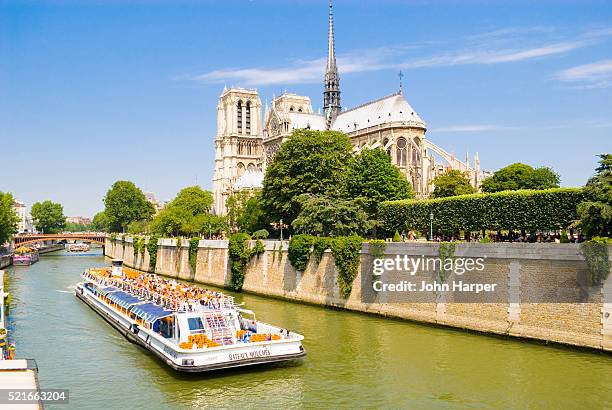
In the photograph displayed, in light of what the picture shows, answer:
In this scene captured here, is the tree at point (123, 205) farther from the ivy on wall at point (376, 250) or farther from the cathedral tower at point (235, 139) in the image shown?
the ivy on wall at point (376, 250)

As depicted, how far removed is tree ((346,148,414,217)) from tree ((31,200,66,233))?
117 m

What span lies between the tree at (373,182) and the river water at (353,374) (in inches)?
752

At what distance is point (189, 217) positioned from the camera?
8519 centimetres

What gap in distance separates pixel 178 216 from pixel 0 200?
21313 mm

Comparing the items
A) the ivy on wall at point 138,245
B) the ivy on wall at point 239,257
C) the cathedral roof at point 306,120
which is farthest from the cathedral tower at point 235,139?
the ivy on wall at point 239,257

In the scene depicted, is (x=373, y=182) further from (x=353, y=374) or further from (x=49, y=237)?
(x=49, y=237)

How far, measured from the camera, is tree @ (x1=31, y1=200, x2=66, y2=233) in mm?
150625

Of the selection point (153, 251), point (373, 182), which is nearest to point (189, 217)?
point (153, 251)

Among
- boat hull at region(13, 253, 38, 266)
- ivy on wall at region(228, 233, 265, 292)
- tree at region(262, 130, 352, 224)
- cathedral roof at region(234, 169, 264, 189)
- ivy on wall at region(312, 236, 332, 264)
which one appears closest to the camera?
ivy on wall at region(312, 236, 332, 264)

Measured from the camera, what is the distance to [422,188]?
264 ft

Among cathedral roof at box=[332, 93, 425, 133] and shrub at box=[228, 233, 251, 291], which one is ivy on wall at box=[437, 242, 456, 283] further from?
cathedral roof at box=[332, 93, 425, 133]

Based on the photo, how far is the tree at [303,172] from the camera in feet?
173

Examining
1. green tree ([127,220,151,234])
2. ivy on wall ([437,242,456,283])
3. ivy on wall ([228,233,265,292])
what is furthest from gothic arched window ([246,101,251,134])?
ivy on wall ([437,242,456,283])

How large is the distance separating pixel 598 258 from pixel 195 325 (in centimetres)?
1584
